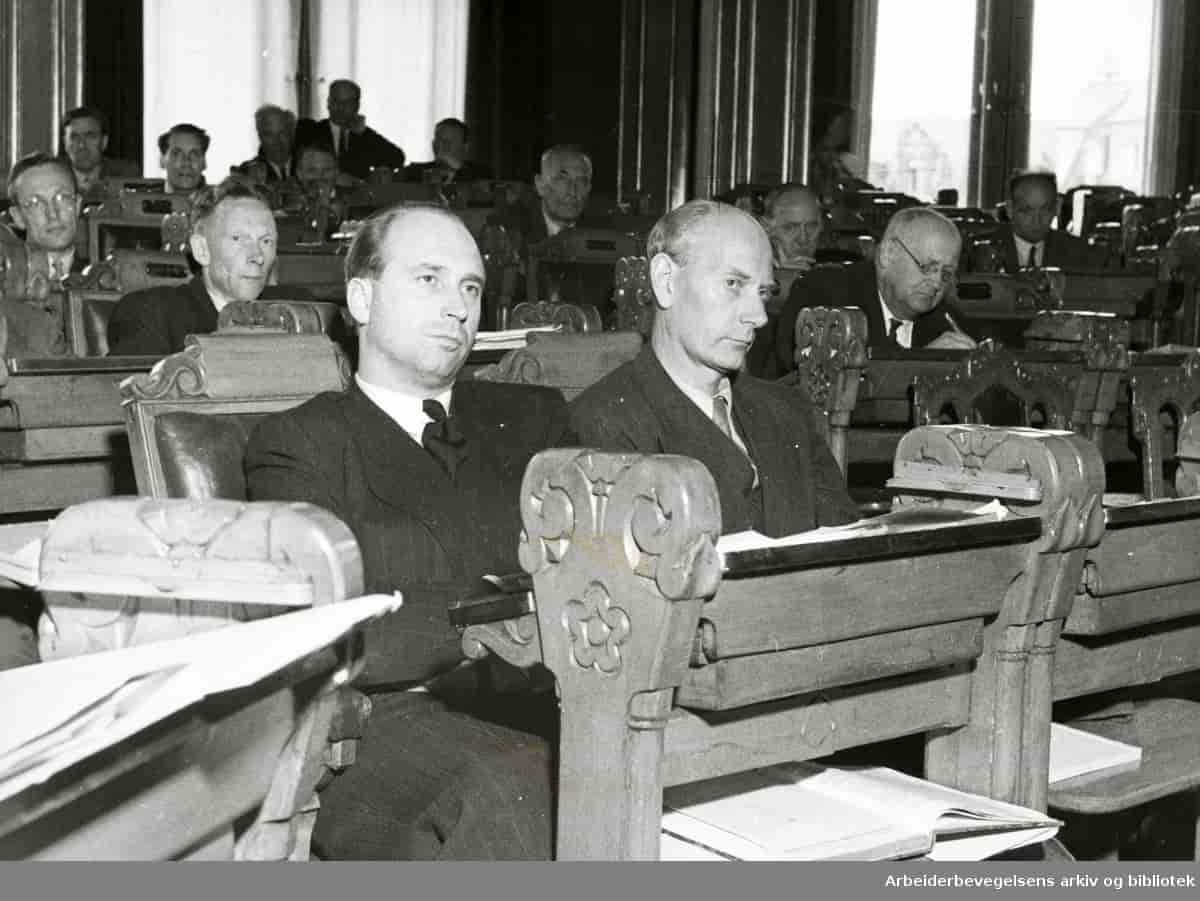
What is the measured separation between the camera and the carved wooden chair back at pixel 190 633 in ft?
3.65

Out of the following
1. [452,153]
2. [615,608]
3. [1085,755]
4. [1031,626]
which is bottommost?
[1085,755]

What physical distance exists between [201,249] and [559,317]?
115cm

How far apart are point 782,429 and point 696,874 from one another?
1.30 metres

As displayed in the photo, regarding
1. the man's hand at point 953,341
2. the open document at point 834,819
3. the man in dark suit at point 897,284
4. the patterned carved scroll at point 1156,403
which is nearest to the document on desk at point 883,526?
the open document at point 834,819

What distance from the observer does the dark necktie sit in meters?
2.39

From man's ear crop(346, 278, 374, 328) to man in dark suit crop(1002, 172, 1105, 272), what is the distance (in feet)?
20.1

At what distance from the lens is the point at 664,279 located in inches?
109

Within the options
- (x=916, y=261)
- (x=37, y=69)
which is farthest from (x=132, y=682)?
(x=37, y=69)

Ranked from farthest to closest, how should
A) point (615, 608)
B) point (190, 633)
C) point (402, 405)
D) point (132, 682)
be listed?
point (402, 405) → point (615, 608) → point (190, 633) → point (132, 682)

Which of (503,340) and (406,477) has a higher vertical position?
(503,340)

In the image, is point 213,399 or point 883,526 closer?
point 883,526

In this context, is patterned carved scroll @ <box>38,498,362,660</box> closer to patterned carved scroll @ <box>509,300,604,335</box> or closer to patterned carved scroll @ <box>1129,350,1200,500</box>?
patterned carved scroll @ <box>509,300,604,335</box>

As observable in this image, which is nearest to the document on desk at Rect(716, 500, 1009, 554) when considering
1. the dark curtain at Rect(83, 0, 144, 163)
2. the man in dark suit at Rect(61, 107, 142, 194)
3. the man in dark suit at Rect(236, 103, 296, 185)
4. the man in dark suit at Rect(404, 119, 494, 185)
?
the man in dark suit at Rect(61, 107, 142, 194)

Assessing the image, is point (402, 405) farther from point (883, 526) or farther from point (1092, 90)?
point (1092, 90)
